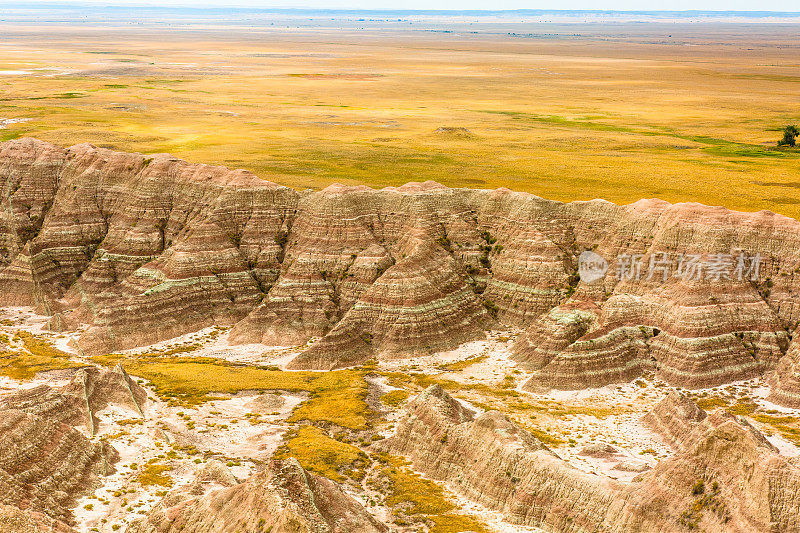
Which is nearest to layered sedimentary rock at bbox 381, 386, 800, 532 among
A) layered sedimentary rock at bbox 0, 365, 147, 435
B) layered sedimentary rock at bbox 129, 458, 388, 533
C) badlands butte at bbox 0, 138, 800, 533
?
badlands butte at bbox 0, 138, 800, 533

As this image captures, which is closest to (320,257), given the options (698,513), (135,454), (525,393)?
(525,393)

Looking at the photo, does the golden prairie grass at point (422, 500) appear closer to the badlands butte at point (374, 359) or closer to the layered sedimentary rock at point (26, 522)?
the badlands butte at point (374, 359)

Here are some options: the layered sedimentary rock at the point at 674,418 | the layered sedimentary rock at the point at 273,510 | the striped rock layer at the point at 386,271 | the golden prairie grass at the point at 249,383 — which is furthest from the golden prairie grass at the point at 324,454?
the layered sedimentary rock at the point at 674,418

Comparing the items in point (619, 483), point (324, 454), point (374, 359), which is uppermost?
point (619, 483)

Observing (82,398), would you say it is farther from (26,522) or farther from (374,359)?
(374,359)

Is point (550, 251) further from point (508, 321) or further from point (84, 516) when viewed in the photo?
point (84, 516)

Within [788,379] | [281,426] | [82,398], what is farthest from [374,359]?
[788,379]
